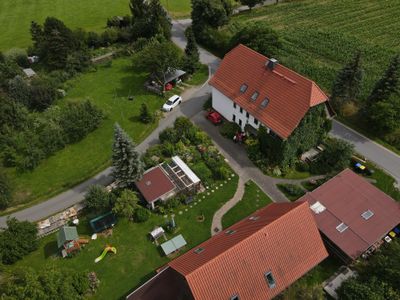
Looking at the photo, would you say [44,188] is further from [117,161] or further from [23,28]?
[23,28]

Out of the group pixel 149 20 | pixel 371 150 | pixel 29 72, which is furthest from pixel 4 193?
pixel 371 150

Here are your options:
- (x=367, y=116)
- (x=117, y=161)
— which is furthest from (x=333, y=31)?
(x=117, y=161)

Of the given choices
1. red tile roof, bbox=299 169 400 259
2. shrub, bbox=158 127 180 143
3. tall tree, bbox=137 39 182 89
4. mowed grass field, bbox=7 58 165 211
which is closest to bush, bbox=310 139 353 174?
red tile roof, bbox=299 169 400 259

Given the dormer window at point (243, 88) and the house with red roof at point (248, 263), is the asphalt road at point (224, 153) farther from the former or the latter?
the house with red roof at point (248, 263)

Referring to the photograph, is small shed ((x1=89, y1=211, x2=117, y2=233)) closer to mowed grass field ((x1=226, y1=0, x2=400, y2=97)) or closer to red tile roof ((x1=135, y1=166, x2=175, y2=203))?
red tile roof ((x1=135, y1=166, x2=175, y2=203))

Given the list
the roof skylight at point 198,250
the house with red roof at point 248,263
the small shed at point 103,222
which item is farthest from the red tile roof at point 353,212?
the small shed at point 103,222

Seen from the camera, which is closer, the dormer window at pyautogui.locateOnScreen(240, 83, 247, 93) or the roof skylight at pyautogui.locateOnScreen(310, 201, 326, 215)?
the roof skylight at pyautogui.locateOnScreen(310, 201, 326, 215)
